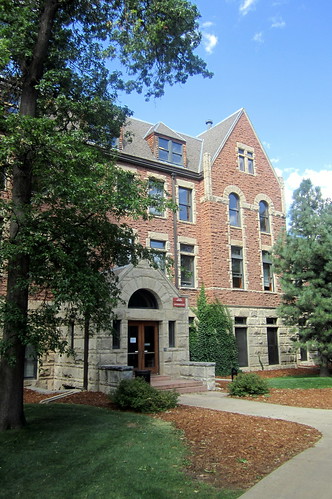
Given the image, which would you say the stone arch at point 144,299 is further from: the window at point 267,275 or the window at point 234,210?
the window at point 267,275

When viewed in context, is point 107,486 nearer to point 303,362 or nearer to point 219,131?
point 303,362

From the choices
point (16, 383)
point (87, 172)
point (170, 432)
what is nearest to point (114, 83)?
point (87, 172)

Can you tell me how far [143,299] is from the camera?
705 inches

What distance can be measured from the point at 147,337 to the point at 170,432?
898cm

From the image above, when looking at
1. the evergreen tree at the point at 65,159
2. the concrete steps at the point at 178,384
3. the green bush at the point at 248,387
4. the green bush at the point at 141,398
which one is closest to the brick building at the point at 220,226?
the concrete steps at the point at 178,384

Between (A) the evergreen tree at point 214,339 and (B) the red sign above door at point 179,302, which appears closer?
(B) the red sign above door at point 179,302

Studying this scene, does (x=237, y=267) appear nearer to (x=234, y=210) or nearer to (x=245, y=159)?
(x=234, y=210)

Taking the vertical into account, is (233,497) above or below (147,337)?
below

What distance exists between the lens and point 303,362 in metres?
26.4

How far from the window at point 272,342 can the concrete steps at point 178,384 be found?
983 cm

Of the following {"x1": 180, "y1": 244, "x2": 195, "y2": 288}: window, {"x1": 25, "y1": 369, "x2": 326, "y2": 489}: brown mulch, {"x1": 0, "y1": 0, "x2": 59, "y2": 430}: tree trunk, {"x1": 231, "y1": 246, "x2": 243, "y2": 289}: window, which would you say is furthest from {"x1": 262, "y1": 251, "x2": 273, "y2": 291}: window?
{"x1": 0, "y1": 0, "x2": 59, "y2": 430}: tree trunk

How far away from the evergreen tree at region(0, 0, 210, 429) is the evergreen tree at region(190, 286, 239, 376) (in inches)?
458

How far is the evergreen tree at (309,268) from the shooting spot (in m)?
18.2

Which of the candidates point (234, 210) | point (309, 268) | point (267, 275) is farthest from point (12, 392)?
point (267, 275)
